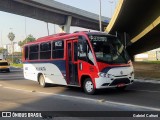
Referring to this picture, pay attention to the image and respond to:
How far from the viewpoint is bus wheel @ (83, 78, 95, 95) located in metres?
15.7

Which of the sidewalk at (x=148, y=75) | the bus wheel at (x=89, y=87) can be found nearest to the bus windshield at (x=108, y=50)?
the bus wheel at (x=89, y=87)

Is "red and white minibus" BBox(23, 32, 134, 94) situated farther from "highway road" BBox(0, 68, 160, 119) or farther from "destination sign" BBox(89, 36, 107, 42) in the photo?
"highway road" BBox(0, 68, 160, 119)

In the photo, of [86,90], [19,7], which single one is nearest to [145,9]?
[86,90]

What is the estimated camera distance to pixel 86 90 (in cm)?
1614

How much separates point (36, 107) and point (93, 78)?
354cm

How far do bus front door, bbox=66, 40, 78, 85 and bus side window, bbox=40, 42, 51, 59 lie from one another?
7.72ft

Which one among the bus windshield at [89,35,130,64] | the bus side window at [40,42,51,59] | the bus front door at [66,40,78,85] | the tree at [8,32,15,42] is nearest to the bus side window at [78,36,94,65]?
the bus windshield at [89,35,130,64]

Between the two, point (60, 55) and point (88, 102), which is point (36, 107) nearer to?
point (88, 102)

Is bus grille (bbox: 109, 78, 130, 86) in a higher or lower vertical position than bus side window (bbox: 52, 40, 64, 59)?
lower

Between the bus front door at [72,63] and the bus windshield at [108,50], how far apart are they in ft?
4.32

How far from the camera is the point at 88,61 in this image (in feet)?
Answer: 52.0

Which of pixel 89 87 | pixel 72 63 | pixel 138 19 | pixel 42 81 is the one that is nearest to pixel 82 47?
pixel 72 63

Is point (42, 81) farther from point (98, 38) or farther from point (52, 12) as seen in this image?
point (52, 12)

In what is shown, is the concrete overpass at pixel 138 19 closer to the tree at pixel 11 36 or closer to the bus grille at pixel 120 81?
the bus grille at pixel 120 81
